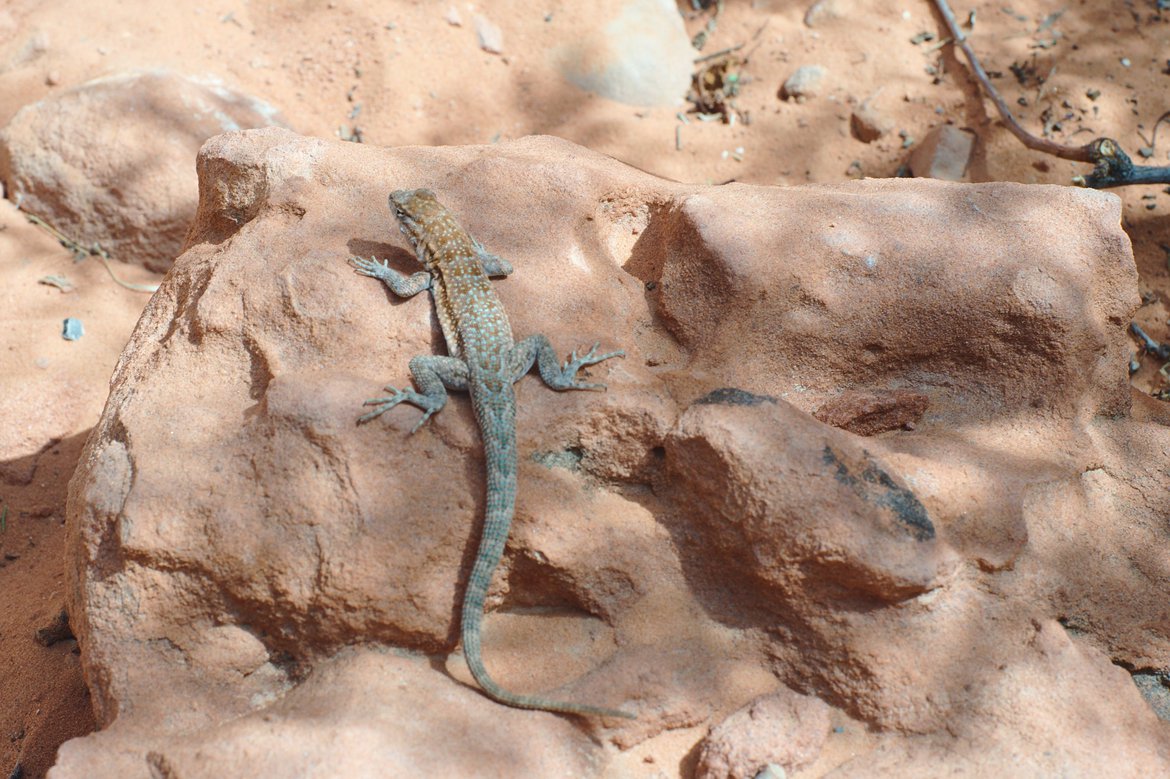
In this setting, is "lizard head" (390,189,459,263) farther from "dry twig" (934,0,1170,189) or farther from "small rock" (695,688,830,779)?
"dry twig" (934,0,1170,189)

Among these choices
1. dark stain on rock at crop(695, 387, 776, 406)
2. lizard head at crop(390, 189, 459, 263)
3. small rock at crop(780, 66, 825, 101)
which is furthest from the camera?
small rock at crop(780, 66, 825, 101)

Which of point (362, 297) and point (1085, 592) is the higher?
point (362, 297)

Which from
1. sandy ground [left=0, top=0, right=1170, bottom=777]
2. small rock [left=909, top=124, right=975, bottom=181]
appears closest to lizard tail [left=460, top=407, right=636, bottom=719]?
sandy ground [left=0, top=0, right=1170, bottom=777]

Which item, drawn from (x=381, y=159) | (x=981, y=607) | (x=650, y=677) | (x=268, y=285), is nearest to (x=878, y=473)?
(x=981, y=607)

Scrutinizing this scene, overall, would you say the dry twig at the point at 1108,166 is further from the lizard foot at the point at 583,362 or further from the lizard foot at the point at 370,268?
the lizard foot at the point at 370,268

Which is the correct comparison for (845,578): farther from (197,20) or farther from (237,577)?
(197,20)
